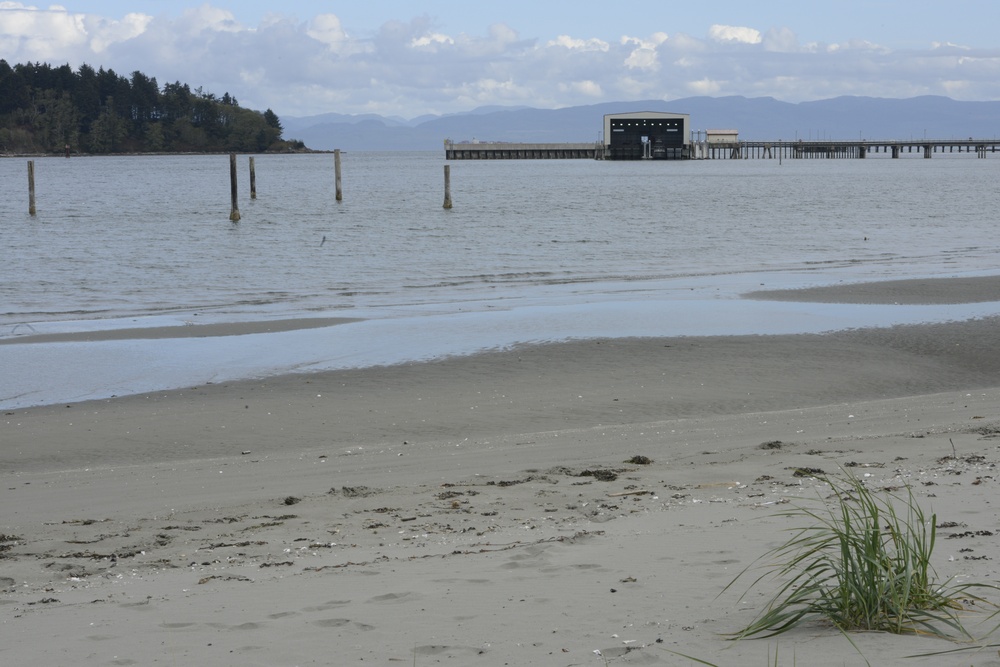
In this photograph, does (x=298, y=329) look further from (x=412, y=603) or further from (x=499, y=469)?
(x=412, y=603)

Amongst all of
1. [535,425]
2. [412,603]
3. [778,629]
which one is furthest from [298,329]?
[778,629]

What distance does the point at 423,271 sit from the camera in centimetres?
2797

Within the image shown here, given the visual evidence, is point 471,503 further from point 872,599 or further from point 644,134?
point 644,134

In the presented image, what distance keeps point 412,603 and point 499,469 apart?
3.25 meters

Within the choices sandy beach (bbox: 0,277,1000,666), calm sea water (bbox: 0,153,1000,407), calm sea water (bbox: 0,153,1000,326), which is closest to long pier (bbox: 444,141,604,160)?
calm sea water (bbox: 0,153,1000,326)

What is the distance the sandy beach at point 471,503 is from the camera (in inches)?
175

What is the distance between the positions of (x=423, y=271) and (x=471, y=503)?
21.2 metres

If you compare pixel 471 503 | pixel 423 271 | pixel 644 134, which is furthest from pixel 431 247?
pixel 644 134

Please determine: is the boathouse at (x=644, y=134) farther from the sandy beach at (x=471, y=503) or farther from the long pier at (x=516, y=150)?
Answer: the sandy beach at (x=471, y=503)

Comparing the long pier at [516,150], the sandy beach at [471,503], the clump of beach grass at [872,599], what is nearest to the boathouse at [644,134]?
the long pier at [516,150]

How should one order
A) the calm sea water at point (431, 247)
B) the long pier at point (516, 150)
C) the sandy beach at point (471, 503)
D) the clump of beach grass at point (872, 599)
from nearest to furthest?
the clump of beach grass at point (872, 599)
the sandy beach at point (471, 503)
the calm sea water at point (431, 247)
the long pier at point (516, 150)

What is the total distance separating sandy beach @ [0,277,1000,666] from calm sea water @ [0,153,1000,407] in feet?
7.52

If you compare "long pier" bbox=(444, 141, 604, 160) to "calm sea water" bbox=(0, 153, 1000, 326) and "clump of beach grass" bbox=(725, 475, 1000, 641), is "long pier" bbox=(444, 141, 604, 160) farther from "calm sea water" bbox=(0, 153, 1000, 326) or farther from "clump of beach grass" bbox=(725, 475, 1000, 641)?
"clump of beach grass" bbox=(725, 475, 1000, 641)

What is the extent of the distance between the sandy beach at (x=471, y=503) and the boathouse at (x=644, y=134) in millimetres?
157890
